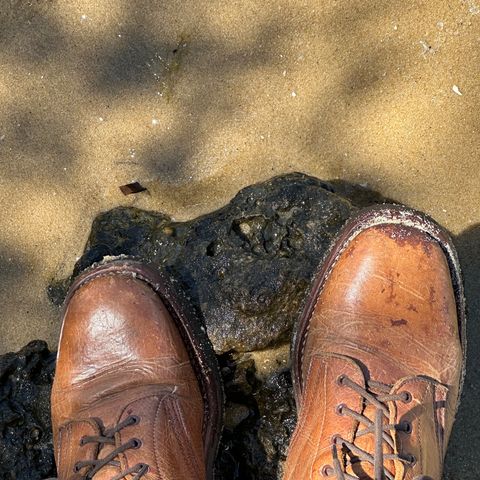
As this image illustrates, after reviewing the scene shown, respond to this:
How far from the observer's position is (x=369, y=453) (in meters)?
2.03

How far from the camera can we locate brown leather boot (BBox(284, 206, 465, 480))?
80.9 inches

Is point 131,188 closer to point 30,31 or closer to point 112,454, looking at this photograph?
point 30,31

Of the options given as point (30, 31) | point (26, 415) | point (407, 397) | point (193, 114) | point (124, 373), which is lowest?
point (26, 415)

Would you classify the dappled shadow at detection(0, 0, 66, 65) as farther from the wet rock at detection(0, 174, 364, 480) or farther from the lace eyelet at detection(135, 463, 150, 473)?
the lace eyelet at detection(135, 463, 150, 473)

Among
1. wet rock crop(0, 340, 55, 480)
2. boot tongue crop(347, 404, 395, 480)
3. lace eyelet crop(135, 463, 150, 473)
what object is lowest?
wet rock crop(0, 340, 55, 480)

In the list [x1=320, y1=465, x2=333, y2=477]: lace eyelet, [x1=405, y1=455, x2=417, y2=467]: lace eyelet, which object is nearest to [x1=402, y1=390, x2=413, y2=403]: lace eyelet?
[x1=405, y1=455, x2=417, y2=467]: lace eyelet

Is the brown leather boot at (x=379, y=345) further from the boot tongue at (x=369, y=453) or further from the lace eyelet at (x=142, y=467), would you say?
the lace eyelet at (x=142, y=467)

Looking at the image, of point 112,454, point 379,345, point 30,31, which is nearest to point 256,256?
point 379,345

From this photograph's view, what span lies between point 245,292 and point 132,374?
434 millimetres

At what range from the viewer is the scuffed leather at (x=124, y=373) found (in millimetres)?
2107

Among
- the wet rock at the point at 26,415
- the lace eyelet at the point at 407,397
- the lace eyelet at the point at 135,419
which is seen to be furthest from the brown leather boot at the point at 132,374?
the lace eyelet at the point at 407,397

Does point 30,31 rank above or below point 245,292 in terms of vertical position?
above

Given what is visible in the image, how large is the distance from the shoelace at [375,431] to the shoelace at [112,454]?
1.80 ft

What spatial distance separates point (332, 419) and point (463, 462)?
0.54m
